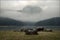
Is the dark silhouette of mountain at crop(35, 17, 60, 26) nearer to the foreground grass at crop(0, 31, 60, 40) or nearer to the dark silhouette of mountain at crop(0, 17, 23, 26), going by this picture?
the foreground grass at crop(0, 31, 60, 40)

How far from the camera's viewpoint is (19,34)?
215 cm

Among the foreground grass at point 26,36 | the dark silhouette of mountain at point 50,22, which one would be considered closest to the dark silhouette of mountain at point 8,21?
the foreground grass at point 26,36

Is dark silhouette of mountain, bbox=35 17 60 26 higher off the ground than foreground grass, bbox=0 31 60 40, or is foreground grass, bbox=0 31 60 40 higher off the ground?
dark silhouette of mountain, bbox=35 17 60 26

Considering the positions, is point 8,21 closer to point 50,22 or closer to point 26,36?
point 26,36

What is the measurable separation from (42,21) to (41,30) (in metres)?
0.16

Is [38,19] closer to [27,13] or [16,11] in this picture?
[27,13]

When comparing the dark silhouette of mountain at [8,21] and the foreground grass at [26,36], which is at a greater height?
the dark silhouette of mountain at [8,21]

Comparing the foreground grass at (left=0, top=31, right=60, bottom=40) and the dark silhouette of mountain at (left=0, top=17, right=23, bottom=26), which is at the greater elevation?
the dark silhouette of mountain at (left=0, top=17, right=23, bottom=26)

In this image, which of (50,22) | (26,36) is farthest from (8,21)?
(50,22)

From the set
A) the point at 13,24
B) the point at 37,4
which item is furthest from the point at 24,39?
the point at 37,4

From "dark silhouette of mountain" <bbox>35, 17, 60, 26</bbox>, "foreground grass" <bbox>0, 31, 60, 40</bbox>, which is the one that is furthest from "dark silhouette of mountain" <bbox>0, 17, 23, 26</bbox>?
"dark silhouette of mountain" <bbox>35, 17, 60, 26</bbox>

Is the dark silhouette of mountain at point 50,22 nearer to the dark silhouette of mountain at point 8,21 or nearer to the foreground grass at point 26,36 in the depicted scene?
the foreground grass at point 26,36

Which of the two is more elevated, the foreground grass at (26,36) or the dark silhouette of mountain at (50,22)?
the dark silhouette of mountain at (50,22)

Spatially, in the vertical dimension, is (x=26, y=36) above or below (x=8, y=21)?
below
